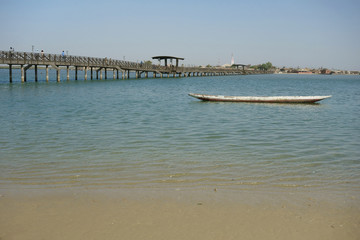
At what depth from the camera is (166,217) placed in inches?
208

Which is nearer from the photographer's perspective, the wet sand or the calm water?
the wet sand

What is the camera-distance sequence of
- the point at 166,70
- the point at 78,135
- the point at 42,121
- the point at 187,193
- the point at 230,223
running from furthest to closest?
the point at 166,70 < the point at 42,121 < the point at 78,135 < the point at 187,193 < the point at 230,223

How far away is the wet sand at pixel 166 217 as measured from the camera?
473cm

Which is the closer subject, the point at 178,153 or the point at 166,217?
the point at 166,217

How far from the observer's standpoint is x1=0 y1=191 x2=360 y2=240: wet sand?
15.5ft

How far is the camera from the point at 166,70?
77.4 meters

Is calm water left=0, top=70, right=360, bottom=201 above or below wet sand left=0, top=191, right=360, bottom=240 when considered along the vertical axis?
above

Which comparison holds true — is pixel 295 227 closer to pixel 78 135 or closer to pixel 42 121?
pixel 78 135

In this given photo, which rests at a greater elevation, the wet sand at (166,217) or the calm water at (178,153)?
the calm water at (178,153)

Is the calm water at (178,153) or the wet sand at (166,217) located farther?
the calm water at (178,153)

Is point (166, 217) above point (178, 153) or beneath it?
beneath

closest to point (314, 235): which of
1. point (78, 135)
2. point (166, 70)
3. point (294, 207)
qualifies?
point (294, 207)

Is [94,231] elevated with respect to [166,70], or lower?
lower

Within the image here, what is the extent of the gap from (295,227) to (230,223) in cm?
92
